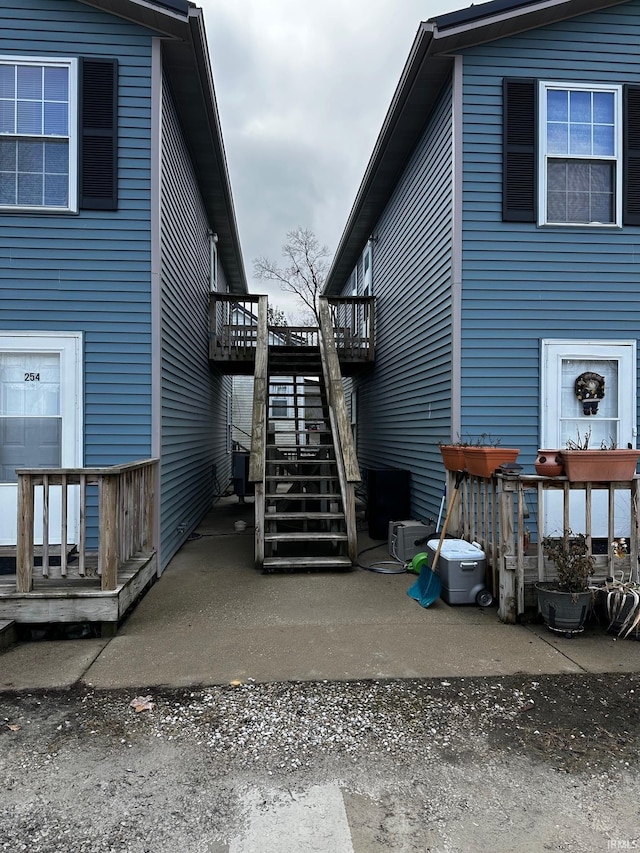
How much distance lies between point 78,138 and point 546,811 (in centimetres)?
Answer: 614

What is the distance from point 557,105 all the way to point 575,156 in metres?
0.56

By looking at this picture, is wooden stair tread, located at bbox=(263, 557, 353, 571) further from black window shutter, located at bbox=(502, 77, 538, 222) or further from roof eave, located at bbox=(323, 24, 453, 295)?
roof eave, located at bbox=(323, 24, 453, 295)

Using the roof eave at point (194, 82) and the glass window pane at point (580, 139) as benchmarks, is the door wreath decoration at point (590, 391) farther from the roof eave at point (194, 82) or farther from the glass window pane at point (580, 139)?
the roof eave at point (194, 82)

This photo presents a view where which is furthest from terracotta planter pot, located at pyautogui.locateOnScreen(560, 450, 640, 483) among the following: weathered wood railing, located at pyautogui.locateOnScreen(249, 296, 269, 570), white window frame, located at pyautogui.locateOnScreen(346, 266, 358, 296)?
white window frame, located at pyautogui.locateOnScreen(346, 266, 358, 296)

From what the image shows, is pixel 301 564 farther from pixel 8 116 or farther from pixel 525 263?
pixel 8 116

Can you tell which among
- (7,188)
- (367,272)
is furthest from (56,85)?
(367,272)

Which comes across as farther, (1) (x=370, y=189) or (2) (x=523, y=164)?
(1) (x=370, y=189)

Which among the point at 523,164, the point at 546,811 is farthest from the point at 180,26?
the point at 546,811

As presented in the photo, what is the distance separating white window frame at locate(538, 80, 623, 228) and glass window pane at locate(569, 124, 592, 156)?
0.06 metres

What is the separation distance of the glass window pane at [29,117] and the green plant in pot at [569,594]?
234 inches

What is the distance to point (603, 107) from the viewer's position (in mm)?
5641

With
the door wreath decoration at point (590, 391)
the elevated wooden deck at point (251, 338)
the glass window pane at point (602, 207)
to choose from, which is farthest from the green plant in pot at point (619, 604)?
the elevated wooden deck at point (251, 338)

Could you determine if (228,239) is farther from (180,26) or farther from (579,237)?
(579,237)

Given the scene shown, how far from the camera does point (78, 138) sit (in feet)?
16.9
